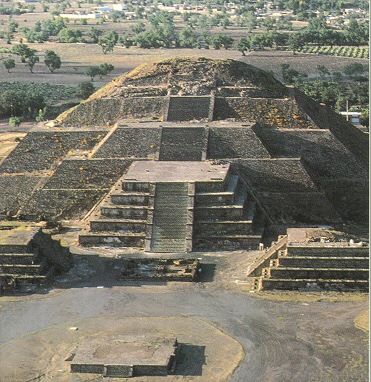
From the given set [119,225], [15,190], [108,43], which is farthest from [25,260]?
[108,43]

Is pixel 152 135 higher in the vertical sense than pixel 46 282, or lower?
higher

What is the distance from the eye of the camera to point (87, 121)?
44.3 metres

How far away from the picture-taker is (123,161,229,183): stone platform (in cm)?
3616

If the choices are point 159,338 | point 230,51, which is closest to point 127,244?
point 159,338

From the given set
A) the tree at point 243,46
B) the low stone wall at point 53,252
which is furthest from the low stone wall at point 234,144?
the tree at point 243,46

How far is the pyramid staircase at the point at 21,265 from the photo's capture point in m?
31.3

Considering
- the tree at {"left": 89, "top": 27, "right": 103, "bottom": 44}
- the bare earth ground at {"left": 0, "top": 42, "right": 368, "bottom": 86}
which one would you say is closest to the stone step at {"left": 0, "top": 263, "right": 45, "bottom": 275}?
the bare earth ground at {"left": 0, "top": 42, "right": 368, "bottom": 86}

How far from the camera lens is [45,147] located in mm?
42281

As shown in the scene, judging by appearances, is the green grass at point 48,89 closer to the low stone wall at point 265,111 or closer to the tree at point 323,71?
the tree at point 323,71

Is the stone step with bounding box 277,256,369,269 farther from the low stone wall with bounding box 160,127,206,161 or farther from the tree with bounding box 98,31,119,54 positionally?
the tree with bounding box 98,31,119,54

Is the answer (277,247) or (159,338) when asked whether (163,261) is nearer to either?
(277,247)

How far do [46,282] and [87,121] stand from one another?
46.9 feet

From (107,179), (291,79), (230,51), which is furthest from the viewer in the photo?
(230,51)

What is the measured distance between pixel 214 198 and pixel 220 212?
2.09 feet
